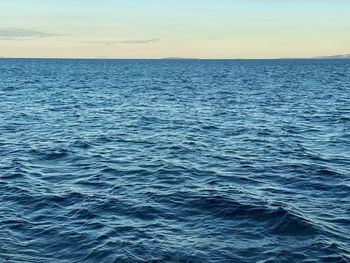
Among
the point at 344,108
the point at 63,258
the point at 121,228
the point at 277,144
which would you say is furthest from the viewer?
the point at 344,108

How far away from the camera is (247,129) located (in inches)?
1385

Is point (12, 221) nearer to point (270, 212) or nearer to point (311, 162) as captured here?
point (270, 212)

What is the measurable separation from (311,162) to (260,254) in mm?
12287

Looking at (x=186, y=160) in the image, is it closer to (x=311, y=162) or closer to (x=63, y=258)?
(x=311, y=162)

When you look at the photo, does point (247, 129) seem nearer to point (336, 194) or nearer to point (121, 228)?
point (336, 194)

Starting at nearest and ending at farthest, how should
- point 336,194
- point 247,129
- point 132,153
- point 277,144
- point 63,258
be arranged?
point 63,258 → point 336,194 → point 132,153 → point 277,144 → point 247,129

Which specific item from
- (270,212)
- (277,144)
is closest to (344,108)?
(277,144)

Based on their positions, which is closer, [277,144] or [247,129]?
[277,144]

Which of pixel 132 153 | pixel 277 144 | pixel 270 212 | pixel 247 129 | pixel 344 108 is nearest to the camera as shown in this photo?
pixel 270 212

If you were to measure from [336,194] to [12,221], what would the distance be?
13.4m

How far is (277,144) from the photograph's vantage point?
2956cm

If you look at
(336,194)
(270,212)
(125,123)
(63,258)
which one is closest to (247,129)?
(125,123)

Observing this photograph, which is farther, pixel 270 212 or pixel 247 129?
pixel 247 129

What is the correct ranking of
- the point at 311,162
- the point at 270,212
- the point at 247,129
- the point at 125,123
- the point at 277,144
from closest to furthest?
the point at 270,212, the point at 311,162, the point at 277,144, the point at 247,129, the point at 125,123
